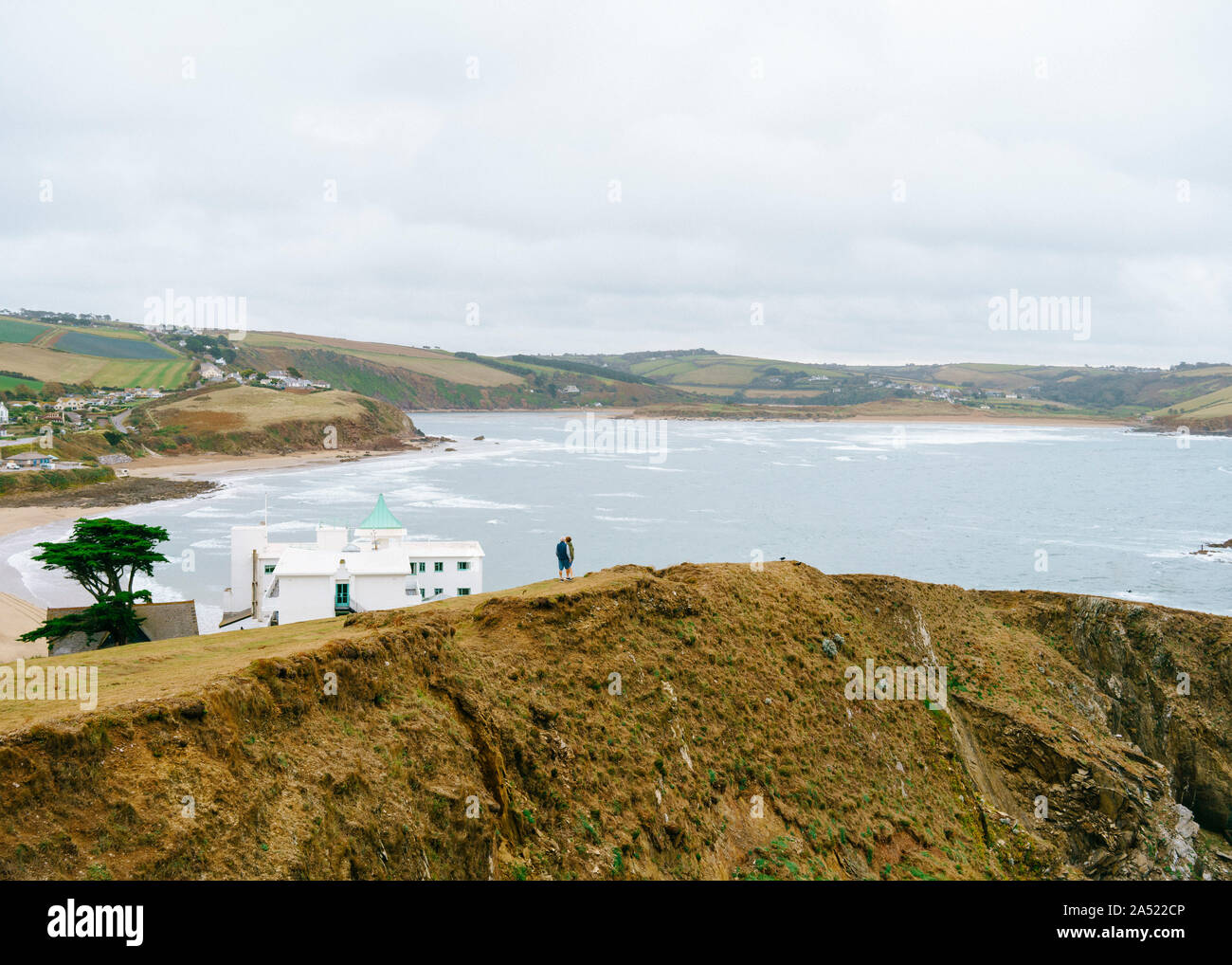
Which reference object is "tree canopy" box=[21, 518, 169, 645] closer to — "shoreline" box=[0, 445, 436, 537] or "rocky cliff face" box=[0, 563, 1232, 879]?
"rocky cliff face" box=[0, 563, 1232, 879]

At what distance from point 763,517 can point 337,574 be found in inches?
2527

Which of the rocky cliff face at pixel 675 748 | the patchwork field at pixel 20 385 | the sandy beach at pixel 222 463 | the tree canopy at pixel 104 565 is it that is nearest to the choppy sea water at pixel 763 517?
the sandy beach at pixel 222 463

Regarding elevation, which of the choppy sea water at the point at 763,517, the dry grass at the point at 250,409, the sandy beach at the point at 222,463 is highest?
the dry grass at the point at 250,409

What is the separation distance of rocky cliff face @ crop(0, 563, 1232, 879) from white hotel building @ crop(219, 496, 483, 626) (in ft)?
55.0

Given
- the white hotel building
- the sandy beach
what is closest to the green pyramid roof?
the white hotel building

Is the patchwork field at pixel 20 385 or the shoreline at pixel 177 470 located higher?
the patchwork field at pixel 20 385

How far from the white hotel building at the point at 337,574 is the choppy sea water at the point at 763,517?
4279 mm

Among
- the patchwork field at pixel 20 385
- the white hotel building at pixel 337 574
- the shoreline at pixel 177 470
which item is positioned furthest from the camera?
the patchwork field at pixel 20 385

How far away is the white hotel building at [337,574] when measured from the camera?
37531 millimetres

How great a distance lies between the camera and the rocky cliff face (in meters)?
11.1

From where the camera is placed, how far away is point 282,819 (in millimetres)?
11492

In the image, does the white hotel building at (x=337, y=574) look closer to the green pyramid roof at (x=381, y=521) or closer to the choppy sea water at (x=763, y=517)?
the green pyramid roof at (x=381, y=521)
